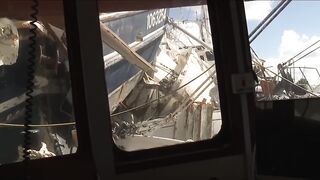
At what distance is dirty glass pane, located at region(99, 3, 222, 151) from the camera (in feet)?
7.86

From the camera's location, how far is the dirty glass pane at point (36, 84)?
219 centimetres

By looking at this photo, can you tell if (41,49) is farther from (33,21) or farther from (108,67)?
(108,67)

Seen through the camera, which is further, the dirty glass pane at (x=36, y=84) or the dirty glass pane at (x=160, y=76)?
the dirty glass pane at (x=160, y=76)

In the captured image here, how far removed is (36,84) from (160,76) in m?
0.64

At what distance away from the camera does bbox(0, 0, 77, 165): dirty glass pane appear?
219 cm

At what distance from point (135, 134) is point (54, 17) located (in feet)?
2.33

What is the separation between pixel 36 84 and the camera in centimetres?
225

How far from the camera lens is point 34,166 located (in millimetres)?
2182

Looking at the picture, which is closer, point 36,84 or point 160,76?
point 36,84

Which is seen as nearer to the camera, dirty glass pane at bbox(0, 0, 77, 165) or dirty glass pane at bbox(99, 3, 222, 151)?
dirty glass pane at bbox(0, 0, 77, 165)

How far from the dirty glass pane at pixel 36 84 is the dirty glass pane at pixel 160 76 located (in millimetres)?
226

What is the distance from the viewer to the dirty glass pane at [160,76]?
2396 millimetres

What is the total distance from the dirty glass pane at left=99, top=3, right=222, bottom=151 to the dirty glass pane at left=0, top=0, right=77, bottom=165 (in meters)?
0.23

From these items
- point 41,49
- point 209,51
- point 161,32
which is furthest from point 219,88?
point 41,49
